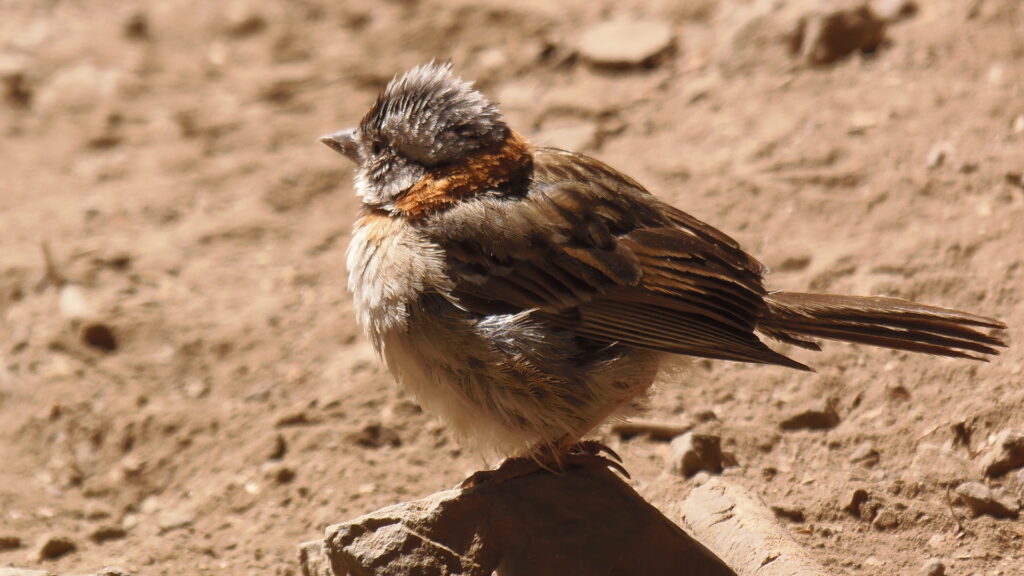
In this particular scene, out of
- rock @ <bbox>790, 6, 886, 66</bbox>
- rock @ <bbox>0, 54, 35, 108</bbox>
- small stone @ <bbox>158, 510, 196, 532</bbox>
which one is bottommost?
small stone @ <bbox>158, 510, 196, 532</bbox>

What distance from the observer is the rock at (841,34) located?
6863 millimetres

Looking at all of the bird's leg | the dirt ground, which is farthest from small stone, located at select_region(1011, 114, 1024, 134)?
the bird's leg

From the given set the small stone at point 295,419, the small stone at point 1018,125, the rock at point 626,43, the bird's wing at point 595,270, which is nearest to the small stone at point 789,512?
the bird's wing at point 595,270

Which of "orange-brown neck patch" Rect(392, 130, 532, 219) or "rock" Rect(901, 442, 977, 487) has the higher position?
"orange-brown neck patch" Rect(392, 130, 532, 219)

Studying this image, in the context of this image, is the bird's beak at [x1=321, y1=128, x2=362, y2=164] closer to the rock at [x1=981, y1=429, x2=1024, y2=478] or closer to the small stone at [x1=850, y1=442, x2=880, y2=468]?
the small stone at [x1=850, y1=442, x2=880, y2=468]

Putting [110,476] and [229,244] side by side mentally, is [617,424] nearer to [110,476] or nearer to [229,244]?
[110,476]

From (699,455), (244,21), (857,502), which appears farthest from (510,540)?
(244,21)

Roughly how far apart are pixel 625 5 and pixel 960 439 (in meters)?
4.38

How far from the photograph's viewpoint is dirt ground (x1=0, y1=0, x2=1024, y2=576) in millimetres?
4660

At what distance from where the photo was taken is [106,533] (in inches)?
193

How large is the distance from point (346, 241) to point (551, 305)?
2495mm

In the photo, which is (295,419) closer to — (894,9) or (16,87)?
(894,9)

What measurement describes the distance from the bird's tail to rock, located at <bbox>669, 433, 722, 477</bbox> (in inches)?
20.1

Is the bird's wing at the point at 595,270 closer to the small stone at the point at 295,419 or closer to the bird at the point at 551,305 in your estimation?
the bird at the point at 551,305
